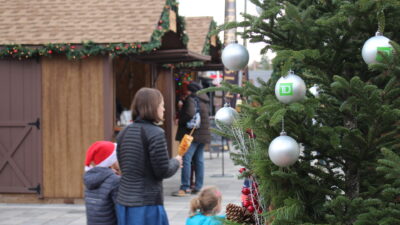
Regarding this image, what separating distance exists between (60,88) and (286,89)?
23.4 ft

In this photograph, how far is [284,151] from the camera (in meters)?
2.97

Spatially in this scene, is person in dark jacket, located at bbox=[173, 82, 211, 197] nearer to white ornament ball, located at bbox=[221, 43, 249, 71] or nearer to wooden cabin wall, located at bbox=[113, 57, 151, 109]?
wooden cabin wall, located at bbox=[113, 57, 151, 109]

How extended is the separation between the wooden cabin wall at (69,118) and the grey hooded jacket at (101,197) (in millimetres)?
4566

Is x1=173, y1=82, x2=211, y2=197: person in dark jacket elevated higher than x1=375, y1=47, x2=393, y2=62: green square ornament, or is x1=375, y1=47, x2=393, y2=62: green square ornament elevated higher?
x1=375, y1=47, x2=393, y2=62: green square ornament

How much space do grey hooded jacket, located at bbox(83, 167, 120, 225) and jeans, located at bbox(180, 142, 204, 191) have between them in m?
5.03

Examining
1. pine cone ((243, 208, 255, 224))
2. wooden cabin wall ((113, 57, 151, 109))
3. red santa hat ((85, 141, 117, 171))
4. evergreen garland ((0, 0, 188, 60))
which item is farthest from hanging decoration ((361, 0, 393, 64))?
wooden cabin wall ((113, 57, 151, 109))

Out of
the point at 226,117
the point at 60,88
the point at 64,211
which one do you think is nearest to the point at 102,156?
the point at 226,117

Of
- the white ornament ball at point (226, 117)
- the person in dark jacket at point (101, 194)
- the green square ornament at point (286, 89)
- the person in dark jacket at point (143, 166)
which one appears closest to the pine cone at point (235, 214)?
the white ornament ball at point (226, 117)

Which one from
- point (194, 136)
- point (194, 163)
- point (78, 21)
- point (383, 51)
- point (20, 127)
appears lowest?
point (194, 163)

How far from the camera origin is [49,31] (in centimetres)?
961

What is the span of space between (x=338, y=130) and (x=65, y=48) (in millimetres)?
6805

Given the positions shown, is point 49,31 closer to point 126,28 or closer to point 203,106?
point 126,28

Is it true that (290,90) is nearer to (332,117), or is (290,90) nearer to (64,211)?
(332,117)

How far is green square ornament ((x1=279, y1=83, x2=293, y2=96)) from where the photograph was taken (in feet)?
9.73
